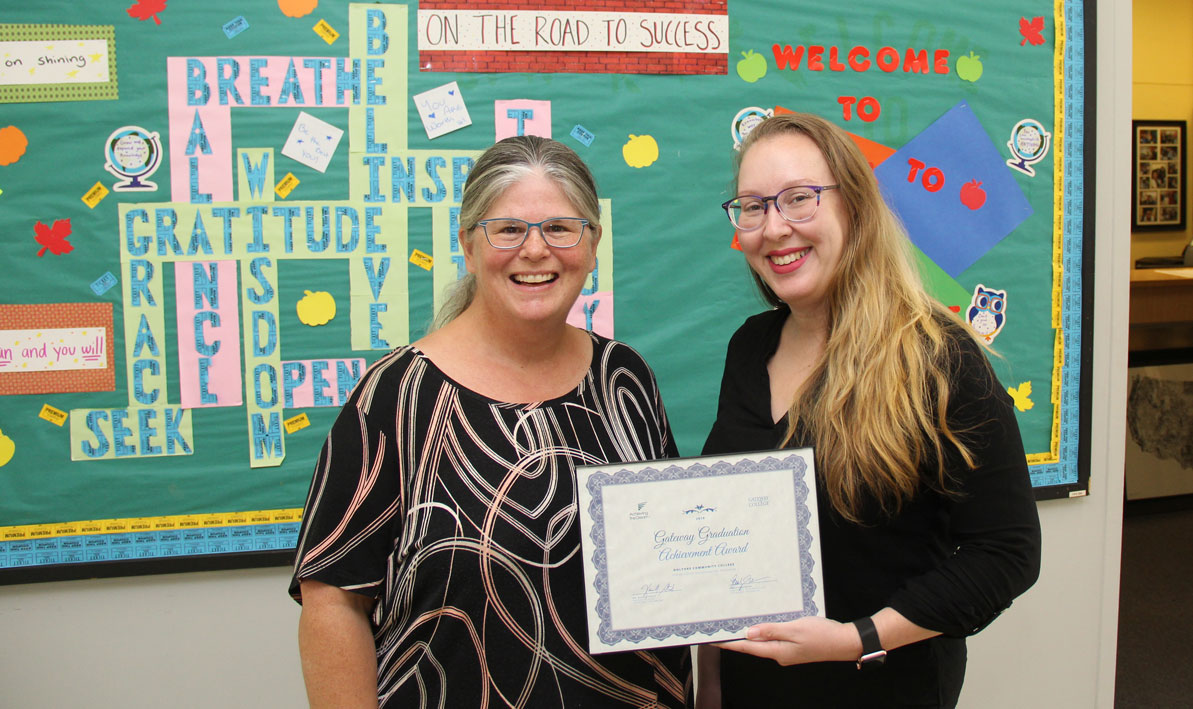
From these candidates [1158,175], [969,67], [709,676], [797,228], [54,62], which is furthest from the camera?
[1158,175]

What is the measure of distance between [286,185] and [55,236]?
0.60m

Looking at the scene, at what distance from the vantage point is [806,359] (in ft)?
4.41

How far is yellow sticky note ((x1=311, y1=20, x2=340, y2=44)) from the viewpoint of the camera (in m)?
1.96

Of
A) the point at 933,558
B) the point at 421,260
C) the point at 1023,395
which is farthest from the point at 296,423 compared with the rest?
the point at 1023,395

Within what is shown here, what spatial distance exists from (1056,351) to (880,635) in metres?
1.71

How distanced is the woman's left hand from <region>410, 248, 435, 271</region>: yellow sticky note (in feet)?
4.39

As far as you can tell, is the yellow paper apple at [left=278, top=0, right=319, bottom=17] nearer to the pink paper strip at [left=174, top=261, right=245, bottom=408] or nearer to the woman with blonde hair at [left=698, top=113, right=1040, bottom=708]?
the pink paper strip at [left=174, top=261, right=245, bottom=408]

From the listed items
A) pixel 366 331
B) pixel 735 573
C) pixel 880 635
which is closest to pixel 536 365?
pixel 735 573

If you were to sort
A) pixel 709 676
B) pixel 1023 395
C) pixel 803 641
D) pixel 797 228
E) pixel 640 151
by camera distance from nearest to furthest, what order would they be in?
pixel 803 641
pixel 797 228
pixel 709 676
pixel 640 151
pixel 1023 395

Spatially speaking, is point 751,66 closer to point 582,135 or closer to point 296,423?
point 582,135

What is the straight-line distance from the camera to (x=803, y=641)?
113 cm

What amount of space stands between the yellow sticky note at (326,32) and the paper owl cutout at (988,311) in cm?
208

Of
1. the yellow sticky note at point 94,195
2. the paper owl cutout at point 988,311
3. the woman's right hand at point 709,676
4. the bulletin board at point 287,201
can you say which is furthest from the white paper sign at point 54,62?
the paper owl cutout at point 988,311
